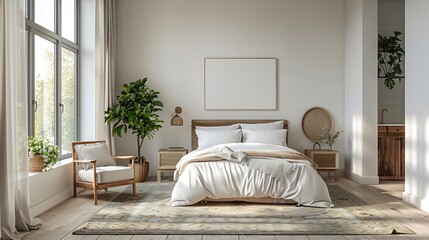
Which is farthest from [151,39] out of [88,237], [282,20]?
[88,237]

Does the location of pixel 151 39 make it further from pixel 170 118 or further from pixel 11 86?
pixel 11 86

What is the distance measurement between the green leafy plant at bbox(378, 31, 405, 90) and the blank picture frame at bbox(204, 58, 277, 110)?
6.19ft

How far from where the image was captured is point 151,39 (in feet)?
28.0

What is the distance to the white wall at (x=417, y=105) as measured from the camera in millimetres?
5422

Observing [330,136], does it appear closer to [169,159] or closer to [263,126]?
[263,126]

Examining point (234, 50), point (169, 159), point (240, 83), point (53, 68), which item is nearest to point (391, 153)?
point (240, 83)

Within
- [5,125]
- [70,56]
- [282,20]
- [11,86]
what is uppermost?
[282,20]

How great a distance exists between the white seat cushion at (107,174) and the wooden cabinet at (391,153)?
426 centimetres

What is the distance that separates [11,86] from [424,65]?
446 centimetres

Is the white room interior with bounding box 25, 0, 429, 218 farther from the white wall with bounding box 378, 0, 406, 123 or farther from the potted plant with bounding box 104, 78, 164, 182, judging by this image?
the potted plant with bounding box 104, 78, 164, 182

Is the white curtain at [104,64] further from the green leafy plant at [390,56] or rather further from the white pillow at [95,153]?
the green leafy plant at [390,56]

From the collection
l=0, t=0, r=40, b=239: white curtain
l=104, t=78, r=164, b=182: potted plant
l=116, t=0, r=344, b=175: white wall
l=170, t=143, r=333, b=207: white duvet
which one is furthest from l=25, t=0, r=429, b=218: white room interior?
l=0, t=0, r=40, b=239: white curtain

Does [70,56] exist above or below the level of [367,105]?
above

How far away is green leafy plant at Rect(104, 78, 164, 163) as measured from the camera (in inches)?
303
